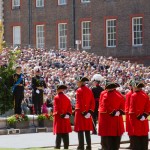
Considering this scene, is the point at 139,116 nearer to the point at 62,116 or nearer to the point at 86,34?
the point at 62,116

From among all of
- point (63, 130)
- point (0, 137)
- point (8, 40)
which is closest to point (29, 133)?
point (0, 137)

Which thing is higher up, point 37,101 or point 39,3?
point 39,3

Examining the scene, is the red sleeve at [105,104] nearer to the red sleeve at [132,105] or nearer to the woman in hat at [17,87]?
the red sleeve at [132,105]

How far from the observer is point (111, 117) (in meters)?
21.8

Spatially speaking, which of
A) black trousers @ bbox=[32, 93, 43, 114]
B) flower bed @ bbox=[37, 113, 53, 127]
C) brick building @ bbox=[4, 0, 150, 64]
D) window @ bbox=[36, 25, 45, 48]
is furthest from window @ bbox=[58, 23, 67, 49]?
flower bed @ bbox=[37, 113, 53, 127]

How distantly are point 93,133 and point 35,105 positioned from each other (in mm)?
4432

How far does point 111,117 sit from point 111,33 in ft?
139

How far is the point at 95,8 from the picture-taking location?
6438 cm

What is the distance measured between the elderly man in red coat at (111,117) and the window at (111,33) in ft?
137

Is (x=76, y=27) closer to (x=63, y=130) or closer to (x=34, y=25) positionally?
(x=34, y=25)

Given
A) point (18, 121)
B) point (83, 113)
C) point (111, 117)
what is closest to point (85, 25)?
point (18, 121)

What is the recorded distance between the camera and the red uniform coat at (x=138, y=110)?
71.5 feet

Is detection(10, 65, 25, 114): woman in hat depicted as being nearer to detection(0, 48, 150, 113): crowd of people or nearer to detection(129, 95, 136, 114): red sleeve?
detection(129, 95, 136, 114): red sleeve

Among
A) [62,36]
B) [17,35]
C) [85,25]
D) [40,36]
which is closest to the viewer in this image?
[85,25]
